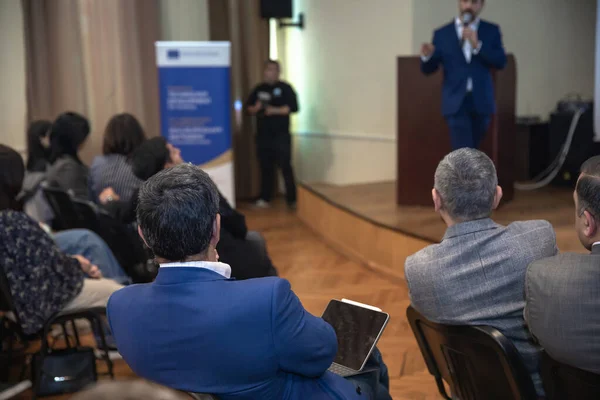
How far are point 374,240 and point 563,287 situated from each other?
3.58 metres

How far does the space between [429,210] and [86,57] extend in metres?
4.25

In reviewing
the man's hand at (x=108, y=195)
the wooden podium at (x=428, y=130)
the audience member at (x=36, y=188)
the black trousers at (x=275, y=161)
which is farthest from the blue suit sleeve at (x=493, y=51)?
the black trousers at (x=275, y=161)

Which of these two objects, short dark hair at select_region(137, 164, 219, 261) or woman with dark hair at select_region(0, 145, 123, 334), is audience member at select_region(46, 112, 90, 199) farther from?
short dark hair at select_region(137, 164, 219, 261)

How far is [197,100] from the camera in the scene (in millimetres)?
6133

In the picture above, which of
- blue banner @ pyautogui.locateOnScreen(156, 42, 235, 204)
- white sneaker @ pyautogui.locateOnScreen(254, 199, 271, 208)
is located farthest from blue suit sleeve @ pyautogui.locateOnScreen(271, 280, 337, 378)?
white sneaker @ pyautogui.locateOnScreen(254, 199, 271, 208)

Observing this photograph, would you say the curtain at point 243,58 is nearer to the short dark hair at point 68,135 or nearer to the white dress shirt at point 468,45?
the short dark hair at point 68,135

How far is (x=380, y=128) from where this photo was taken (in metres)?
7.40

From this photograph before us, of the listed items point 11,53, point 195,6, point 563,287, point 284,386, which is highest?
point 195,6

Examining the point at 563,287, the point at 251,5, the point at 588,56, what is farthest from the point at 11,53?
the point at 563,287

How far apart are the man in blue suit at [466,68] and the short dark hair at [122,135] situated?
196cm

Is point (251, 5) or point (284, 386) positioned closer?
point (284, 386)

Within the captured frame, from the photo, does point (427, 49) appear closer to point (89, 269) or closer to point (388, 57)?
point (388, 57)

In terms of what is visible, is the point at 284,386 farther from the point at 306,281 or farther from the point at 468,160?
Result: the point at 306,281

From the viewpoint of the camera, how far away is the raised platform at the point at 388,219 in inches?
190
